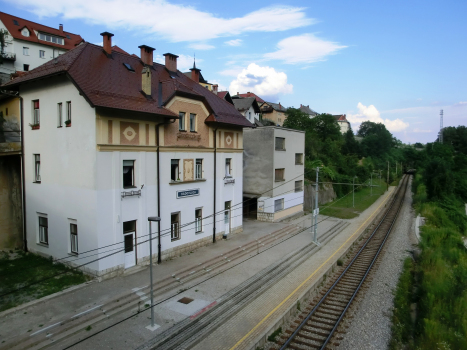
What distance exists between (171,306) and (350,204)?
3088 cm

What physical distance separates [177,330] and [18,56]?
4577 cm

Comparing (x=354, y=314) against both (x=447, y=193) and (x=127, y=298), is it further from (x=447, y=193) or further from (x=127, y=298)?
(x=447, y=193)

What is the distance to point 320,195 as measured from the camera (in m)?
38.4

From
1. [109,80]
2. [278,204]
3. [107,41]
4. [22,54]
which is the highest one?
[22,54]

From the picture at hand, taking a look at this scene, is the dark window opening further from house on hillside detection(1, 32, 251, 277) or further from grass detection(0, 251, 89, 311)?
grass detection(0, 251, 89, 311)

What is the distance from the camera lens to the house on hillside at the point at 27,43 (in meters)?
41.8

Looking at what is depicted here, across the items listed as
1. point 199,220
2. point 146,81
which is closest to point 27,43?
point 146,81

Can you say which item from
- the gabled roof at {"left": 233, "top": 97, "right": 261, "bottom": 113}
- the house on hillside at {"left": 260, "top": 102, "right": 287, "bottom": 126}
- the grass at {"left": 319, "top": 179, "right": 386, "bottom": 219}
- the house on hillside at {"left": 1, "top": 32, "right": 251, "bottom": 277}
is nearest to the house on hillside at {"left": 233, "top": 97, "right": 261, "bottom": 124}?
the gabled roof at {"left": 233, "top": 97, "right": 261, "bottom": 113}

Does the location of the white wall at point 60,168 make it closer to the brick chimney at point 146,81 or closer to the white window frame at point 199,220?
the brick chimney at point 146,81

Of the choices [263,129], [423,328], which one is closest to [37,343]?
[423,328]

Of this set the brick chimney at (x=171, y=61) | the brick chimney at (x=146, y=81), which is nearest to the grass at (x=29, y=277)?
the brick chimney at (x=146, y=81)

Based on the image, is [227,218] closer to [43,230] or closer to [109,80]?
[43,230]

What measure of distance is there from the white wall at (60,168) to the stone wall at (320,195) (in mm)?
20766

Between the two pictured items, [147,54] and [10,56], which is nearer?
[147,54]
